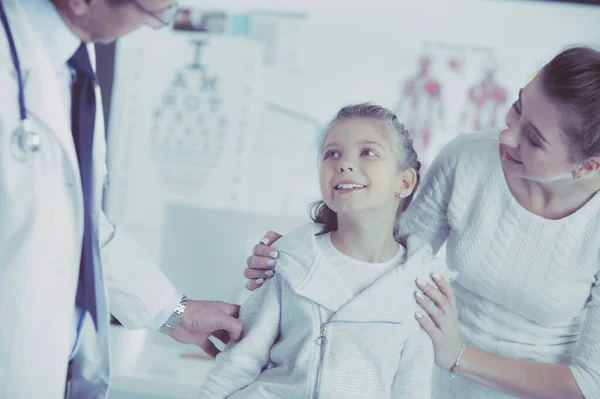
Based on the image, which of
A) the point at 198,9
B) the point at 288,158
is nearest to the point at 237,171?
the point at 288,158

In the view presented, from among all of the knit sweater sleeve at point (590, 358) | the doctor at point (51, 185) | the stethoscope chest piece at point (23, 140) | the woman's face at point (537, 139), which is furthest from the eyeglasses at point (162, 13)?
the knit sweater sleeve at point (590, 358)

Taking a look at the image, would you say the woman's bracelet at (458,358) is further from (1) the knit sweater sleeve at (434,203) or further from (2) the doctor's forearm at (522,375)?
(1) the knit sweater sleeve at (434,203)

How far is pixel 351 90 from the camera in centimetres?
237

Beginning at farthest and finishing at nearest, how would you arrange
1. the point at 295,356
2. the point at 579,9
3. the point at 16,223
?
1. the point at 579,9
2. the point at 295,356
3. the point at 16,223

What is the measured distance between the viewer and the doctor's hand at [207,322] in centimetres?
133

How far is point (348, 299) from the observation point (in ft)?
4.15

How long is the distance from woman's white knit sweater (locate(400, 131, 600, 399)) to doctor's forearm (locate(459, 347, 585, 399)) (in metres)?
0.03

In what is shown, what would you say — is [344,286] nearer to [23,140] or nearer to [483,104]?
[23,140]

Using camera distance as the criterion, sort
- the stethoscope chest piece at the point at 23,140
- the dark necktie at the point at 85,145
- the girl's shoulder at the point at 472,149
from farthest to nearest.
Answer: the girl's shoulder at the point at 472,149 < the dark necktie at the point at 85,145 < the stethoscope chest piece at the point at 23,140

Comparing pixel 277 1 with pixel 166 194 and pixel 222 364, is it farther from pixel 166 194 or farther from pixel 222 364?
pixel 222 364

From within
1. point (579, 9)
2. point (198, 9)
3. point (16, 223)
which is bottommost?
point (16, 223)

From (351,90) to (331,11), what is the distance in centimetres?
31

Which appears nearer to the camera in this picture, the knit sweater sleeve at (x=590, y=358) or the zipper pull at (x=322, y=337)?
the zipper pull at (x=322, y=337)

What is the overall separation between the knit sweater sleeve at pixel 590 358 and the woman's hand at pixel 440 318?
0.28 meters
